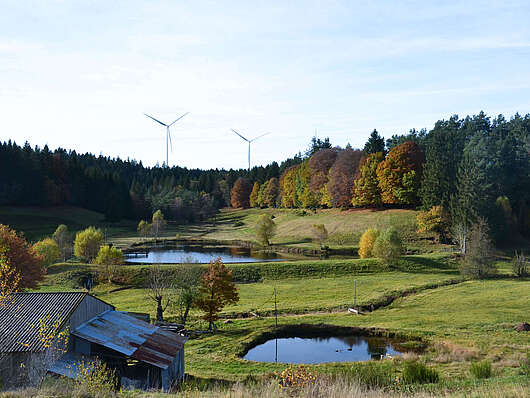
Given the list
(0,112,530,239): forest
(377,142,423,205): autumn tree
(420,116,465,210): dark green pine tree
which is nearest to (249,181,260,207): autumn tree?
(0,112,530,239): forest

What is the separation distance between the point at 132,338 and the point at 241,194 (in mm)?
151761

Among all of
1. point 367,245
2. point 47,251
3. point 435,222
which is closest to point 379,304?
point 367,245

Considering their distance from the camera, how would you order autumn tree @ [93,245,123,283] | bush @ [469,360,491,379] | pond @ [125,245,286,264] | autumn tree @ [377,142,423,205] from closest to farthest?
bush @ [469,360,491,379] < autumn tree @ [93,245,123,283] < pond @ [125,245,286,264] < autumn tree @ [377,142,423,205]

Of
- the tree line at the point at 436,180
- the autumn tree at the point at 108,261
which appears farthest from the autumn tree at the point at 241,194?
the autumn tree at the point at 108,261

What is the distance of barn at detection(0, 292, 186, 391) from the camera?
21.1 m

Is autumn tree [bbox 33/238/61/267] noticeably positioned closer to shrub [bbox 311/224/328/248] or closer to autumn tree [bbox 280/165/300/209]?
shrub [bbox 311/224/328/248]

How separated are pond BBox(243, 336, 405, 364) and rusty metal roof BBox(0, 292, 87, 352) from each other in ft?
50.6

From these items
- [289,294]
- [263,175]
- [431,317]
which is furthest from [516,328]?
[263,175]

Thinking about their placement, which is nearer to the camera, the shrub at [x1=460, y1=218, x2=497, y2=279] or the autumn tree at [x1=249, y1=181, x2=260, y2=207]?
the shrub at [x1=460, y1=218, x2=497, y2=279]

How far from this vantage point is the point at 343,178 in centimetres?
11350

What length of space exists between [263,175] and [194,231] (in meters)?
58.0

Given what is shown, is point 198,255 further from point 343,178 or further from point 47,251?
point 343,178

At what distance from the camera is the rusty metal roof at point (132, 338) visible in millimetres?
24875

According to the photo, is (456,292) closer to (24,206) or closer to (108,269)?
(108,269)
